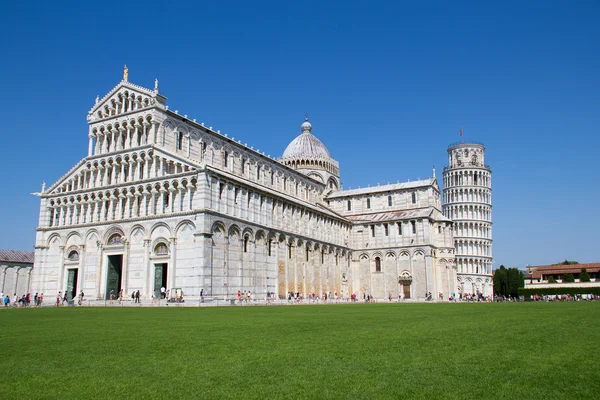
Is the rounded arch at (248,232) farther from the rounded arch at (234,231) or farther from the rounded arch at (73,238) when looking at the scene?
the rounded arch at (73,238)

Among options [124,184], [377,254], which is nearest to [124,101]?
[124,184]

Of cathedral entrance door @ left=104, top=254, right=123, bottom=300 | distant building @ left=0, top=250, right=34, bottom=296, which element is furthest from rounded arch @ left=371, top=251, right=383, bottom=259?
distant building @ left=0, top=250, right=34, bottom=296

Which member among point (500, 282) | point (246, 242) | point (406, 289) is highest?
point (246, 242)

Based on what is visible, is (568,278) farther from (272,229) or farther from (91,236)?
(91,236)

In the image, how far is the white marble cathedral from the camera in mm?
43375

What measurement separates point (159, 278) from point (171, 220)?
5.28 m

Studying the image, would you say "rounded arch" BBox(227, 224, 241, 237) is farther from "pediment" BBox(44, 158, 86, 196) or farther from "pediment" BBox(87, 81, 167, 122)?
"pediment" BBox(44, 158, 86, 196)

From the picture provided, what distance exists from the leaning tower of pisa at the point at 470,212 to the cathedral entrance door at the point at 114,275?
67150 mm

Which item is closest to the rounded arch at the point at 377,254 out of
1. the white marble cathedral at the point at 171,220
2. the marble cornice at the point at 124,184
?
the white marble cathedral at the point at 171,220

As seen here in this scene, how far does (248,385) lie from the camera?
741cm

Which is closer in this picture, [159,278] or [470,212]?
[159,278]

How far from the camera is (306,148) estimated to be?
80938mm

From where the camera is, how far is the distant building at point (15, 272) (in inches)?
2312

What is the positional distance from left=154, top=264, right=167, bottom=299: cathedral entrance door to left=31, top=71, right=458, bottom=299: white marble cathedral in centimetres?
12
